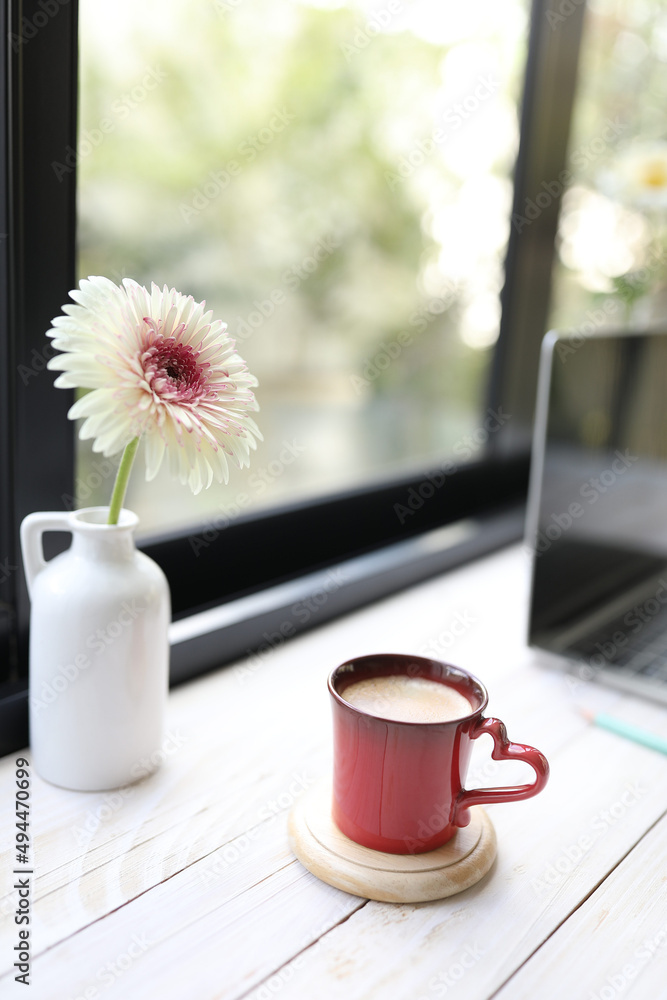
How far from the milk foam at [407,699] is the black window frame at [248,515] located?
28cm

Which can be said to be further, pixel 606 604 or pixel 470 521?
pixel 470 521

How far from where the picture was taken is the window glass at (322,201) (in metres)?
1.57

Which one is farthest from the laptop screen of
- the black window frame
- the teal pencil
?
the black window frame

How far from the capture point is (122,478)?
2.04ft

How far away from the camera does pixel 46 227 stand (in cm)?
69

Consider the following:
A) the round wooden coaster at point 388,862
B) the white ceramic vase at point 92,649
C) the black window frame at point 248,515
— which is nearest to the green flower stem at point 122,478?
the white ceramic vase at point 92,649

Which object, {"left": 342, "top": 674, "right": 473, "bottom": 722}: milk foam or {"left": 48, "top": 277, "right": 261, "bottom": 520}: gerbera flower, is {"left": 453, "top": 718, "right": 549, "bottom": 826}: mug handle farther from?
{"left": 48, "top": 277, "right": 261, "bottom": 520}: gerbera flower

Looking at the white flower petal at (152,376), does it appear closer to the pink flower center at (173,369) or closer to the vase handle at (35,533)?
the pink flower center at (173,369)

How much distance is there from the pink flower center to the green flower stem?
0.05 metres

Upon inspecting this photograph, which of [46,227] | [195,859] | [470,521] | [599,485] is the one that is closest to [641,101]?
[470,521]

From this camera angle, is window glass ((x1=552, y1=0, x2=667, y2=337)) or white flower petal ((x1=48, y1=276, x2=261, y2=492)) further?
window glass ((x1=552, y1=0, x2=667, y2=337))

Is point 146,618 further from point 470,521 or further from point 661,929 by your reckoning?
point 470,521

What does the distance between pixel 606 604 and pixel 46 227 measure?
682mm

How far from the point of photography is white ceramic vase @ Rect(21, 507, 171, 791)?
62 cm
